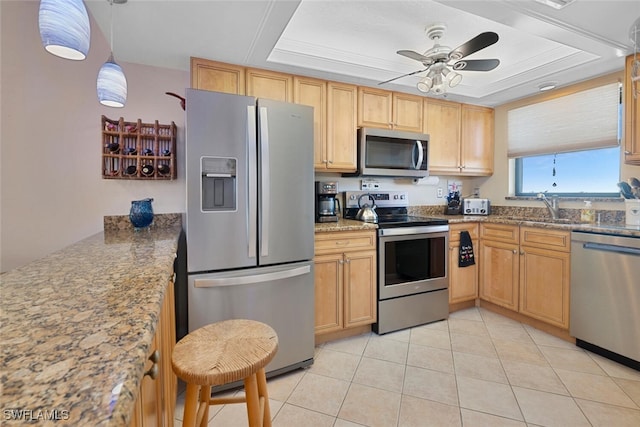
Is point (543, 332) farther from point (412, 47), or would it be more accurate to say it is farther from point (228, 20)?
point (228, 20)

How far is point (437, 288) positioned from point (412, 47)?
214 cm

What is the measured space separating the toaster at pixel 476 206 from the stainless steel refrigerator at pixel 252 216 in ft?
7.11

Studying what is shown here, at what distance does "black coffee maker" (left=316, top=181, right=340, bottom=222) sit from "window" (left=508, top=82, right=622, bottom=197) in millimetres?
2202

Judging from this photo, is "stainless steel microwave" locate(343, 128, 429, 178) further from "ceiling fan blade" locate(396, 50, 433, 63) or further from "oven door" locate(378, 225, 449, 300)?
"ceiling fan blade" locate(396, 50, 433, 63)

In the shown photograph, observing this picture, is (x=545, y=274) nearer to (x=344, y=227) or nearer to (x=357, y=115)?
(x=344, y=227)

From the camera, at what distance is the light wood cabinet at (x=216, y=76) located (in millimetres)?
2119

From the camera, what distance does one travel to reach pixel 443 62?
78.4 inches

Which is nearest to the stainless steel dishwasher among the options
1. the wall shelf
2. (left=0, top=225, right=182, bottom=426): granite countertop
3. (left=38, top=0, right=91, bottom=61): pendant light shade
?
(left=0, top=225, right=182, bottom=426): granite countertop

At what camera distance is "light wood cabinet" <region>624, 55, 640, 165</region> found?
2.09 metres

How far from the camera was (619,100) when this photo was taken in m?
2.40

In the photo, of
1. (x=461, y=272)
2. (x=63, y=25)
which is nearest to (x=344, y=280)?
(x=461, y=272)

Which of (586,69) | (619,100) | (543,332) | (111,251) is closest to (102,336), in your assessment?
(111,251)

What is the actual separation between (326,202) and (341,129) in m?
0.68

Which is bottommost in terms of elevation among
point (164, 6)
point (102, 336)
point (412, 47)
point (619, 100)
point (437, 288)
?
point (437, 288)
